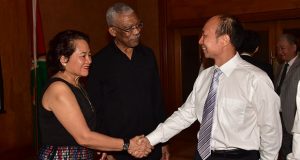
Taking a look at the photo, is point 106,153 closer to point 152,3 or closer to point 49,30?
point 49,30

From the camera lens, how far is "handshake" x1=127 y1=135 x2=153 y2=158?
7.70ft

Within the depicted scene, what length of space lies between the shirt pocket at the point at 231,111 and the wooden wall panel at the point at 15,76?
3.33m

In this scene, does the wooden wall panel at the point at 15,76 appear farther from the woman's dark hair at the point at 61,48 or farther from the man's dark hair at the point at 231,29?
the man's dark hair at the point at 231,29

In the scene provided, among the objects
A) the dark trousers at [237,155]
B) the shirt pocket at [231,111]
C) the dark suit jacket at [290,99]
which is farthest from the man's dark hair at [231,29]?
the dark suit jacket at [290,99]

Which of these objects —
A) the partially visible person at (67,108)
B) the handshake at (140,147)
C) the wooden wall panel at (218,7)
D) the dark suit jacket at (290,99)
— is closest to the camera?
the partially visible person at (67,108)

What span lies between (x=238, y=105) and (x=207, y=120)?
204 mm

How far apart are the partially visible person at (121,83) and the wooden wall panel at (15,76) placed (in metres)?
2.42

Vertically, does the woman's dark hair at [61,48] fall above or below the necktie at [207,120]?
above

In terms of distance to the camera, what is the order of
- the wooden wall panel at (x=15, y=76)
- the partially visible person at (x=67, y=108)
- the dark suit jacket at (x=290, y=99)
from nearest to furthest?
the partially visible person at (x=67, y=108) < the dark suit jacket at (x=290, y=99) < the wooden wall panel at (x=15, y=76)

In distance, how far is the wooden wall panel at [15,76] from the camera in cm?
449

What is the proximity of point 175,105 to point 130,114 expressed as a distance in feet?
13.1

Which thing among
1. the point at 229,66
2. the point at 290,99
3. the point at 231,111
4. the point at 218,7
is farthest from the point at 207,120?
the point at 218,7

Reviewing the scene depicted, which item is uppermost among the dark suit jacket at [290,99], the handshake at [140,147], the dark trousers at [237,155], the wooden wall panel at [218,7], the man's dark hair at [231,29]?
the wooden wall panel at [218,7]

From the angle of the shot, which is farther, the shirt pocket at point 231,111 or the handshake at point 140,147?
the handshake at point 140,147
